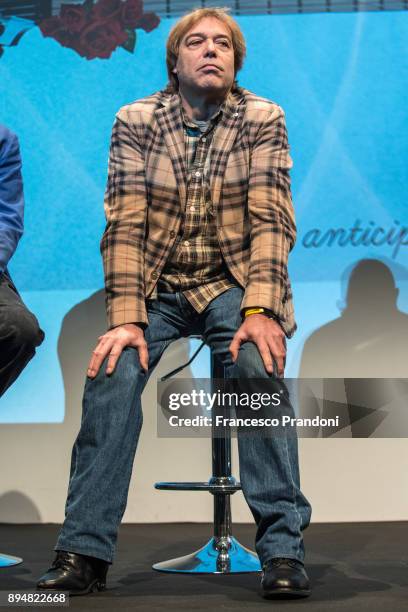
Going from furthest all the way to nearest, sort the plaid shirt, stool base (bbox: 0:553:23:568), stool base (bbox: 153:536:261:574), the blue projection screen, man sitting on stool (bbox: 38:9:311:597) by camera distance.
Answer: the blue projection screen → stool base (bbox: 0:553:23:568) → stool base (bbox: 153:536:261:574) → the plaid shirt → man sitting on stool (bbox: 38:9:311:597)

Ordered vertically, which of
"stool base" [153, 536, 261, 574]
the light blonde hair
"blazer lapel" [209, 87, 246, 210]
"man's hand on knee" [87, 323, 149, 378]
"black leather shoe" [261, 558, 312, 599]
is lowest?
"black leather shoe" [261, 558, 312, 599]

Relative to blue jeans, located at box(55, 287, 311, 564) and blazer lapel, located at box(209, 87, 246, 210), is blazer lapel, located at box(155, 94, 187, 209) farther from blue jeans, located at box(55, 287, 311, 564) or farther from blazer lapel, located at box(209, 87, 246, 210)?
blue jeans, located at box(55, 287, 311, 564)

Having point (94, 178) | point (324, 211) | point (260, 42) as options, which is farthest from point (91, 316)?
point (260, 42)

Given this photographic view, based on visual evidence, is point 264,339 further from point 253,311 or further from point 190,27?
point 190,27

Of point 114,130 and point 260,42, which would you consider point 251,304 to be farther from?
point 260,42

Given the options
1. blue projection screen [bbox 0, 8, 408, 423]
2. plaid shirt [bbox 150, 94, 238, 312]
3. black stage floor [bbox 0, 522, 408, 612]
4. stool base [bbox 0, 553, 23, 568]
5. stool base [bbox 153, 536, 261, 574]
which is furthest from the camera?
blue projection screen [bbox 0, 8, 408, 423]

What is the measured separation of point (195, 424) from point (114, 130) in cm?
76

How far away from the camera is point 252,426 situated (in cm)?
198

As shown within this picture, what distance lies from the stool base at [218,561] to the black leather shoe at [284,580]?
431 millimetres

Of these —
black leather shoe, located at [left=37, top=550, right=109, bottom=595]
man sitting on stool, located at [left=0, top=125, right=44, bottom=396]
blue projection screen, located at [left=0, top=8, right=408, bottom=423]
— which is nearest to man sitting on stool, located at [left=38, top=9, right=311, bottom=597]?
black leather shoe, located at [left=37, top=550, right=109, bottom=595]

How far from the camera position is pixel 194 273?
2.24m

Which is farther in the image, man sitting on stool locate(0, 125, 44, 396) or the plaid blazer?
man sitting on stool locate(0, 125, 44, 396)

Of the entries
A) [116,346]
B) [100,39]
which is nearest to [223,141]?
[116,346]

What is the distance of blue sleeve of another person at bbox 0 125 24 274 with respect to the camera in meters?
2.53
